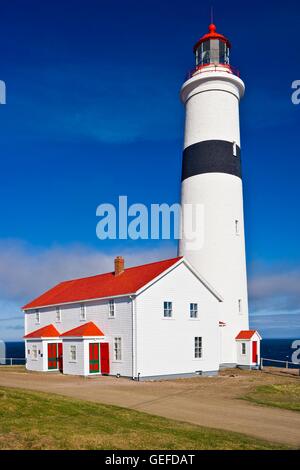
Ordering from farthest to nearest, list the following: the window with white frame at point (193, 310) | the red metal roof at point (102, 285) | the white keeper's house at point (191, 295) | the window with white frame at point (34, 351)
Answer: the window with white frame at point (34, 351) < the window with white frame at point (193, 310) < the red metal roof at point (102, 285) < the white keeper's house at point (191, 295)

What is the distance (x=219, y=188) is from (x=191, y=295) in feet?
25.0

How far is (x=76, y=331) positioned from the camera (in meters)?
30.5

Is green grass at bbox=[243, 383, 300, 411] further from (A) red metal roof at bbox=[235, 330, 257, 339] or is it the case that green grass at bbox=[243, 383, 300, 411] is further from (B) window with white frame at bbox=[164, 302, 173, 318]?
(B) window with white frame at bbox=[164, 302, 173, 318]

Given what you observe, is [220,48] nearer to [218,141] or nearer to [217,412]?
[218,141]

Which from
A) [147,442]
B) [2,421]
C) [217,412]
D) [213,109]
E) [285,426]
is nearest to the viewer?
[147,442]

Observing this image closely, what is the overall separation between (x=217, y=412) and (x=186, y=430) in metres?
4.36

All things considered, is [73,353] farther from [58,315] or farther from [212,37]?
[212,37]

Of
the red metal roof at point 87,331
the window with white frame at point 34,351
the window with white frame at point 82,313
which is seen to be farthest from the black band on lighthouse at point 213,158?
the window with white frame at point 34,351

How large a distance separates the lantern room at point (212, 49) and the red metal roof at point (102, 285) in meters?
14.9

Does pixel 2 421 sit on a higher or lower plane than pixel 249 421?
higher

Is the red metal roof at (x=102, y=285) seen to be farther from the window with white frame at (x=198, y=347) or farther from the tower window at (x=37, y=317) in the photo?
the window with white frame at (x=198, y=347)

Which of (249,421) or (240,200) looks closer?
(249,421)

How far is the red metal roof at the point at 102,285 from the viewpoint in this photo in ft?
95.1

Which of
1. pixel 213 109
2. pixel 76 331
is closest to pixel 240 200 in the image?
pixel 213 109
